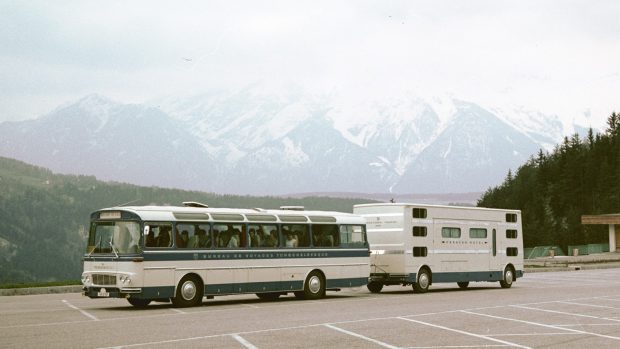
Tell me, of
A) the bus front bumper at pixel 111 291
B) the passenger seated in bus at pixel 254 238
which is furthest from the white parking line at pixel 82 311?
the passenger seated in bus at pixel 254 238

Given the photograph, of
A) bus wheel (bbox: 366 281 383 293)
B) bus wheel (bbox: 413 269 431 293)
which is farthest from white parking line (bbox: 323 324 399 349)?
bus wheel (bbox: 366 281 383 293)

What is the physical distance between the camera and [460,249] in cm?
3406

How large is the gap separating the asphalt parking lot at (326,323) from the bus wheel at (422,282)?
399cm

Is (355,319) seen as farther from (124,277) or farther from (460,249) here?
(460,249)

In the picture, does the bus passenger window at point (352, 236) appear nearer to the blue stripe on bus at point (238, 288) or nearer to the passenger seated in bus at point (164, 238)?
the blue stripe on bus at point (238, 288)

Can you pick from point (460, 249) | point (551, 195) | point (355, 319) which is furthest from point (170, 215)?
point (551, 195)

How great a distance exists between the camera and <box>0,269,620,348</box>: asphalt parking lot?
49.6 ft

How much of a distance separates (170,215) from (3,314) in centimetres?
481

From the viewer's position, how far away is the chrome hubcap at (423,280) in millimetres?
32062

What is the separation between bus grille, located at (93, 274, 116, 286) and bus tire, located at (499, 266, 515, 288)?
1746cm

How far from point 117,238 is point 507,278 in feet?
57.8

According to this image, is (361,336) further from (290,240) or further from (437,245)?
(437,245)

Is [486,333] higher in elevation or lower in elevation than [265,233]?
lower

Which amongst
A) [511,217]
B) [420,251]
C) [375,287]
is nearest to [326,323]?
[420,251]
